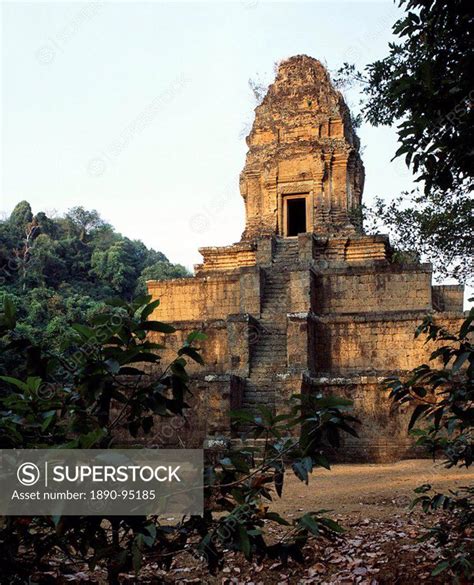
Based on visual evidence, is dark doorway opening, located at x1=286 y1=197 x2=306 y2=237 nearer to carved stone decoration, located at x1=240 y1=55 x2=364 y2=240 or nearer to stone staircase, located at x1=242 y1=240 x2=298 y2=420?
carved stone decoration, located at x1=240 y1=55 x2=364 y2=240

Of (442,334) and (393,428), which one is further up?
(442,334)

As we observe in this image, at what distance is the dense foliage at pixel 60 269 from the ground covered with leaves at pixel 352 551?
2394cm

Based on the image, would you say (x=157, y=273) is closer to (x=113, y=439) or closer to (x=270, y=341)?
(x=270, y=341)

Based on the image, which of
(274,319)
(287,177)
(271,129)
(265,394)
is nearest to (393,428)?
(265,394)

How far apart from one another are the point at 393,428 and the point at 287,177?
9.94 meters

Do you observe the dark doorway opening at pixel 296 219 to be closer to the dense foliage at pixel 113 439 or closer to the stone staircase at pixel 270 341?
the stone staircase at pixel 270 341

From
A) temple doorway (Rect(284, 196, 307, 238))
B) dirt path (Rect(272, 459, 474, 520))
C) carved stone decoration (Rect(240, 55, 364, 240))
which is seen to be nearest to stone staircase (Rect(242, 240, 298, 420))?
carved stone decoration (Rect(240, 55, 364, 240))

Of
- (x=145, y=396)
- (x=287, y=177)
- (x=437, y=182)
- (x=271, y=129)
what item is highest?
(x=271, y=129)

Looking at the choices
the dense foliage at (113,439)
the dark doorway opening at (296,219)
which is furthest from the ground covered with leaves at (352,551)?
the dark doorway opening at (296,219)

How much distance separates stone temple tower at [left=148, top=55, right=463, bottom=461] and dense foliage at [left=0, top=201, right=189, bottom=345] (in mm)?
15073

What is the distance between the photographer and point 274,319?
15281 mm

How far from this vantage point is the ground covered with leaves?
→ 5.14 m

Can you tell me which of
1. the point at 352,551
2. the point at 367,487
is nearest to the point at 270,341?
the point at 367,487

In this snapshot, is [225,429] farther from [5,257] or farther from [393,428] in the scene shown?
[5,257]
